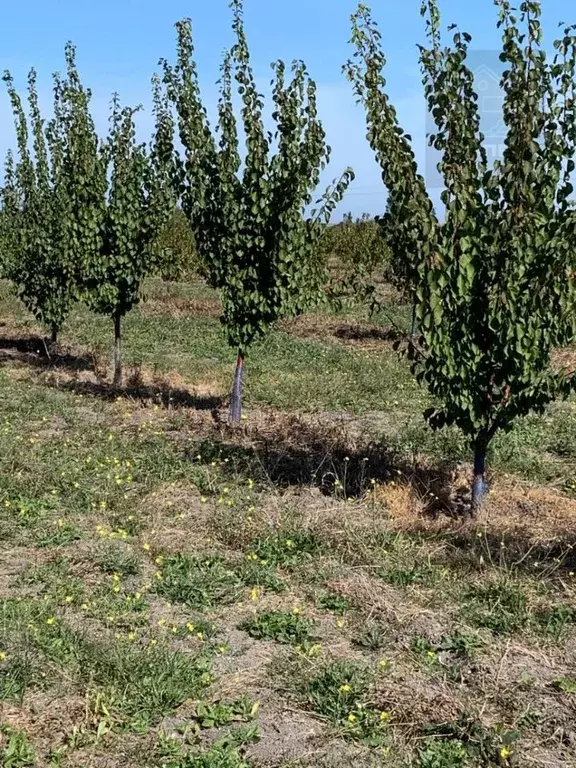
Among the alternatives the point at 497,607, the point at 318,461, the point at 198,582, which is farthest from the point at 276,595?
the point at 318,461

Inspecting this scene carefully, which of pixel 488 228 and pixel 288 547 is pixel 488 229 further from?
pixel 288 547

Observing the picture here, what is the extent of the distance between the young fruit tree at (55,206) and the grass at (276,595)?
3385 mm

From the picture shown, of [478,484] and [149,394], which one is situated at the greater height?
[149,394]

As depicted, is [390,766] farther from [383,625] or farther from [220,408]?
[220,408]

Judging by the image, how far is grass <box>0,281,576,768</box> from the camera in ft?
11.7

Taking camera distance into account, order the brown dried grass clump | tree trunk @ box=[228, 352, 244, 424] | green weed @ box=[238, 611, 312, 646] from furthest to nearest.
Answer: the brown dried grass clump < tree trunk @ box=[228, 352, 244, 424] < green weed @ box=[238, 611, 312, 646]

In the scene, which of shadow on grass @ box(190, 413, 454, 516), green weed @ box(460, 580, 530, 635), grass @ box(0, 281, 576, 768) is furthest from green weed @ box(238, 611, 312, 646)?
shadow on grass @ box(190, 413, 454, 516)

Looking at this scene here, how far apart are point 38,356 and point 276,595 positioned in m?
10.8

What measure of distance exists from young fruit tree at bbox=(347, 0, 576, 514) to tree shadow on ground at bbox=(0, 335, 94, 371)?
351 inches

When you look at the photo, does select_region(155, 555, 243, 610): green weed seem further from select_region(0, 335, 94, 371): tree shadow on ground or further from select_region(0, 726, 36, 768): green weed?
select_region(0, 335, 94, 371): tree shadow on ground

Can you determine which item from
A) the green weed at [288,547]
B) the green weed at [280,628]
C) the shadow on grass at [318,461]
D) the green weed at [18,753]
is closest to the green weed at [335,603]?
the green weed at [280,628]

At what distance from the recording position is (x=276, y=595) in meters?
5.03

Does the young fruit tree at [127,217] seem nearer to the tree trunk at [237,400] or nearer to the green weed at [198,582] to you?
the tree trunk at [237,400]

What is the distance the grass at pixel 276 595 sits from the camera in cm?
357
